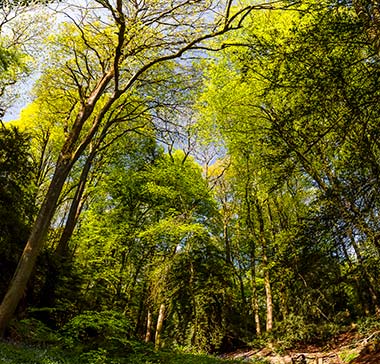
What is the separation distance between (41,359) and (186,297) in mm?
7419

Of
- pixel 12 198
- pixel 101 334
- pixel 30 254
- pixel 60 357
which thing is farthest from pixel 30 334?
pixel 12 198

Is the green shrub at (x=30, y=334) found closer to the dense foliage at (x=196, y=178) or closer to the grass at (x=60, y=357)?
the dense foliage at (x=196, y=178)

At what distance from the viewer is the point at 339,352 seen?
8297 mm

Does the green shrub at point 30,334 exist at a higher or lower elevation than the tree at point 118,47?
lower

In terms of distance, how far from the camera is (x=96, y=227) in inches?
543

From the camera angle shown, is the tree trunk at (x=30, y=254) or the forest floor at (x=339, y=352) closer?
the forest floor at (x=339, y=352)

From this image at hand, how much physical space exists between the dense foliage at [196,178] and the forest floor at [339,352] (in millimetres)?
453

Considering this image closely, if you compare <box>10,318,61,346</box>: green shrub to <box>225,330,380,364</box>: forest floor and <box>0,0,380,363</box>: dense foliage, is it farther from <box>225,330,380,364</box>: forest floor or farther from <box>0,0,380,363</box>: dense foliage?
A: <box>225,330,380,364</box>: forest floor

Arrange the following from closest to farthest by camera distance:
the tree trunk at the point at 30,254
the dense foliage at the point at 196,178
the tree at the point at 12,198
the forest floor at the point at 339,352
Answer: the dense foliage at the point at 196,178
the forest floor at the point at 339,352
the tree trunk at the point at 30,254
the tree at the point at 12,198

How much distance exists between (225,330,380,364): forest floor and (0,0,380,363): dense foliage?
1.49ft

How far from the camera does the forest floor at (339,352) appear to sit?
5.94m

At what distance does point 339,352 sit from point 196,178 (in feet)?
32.5

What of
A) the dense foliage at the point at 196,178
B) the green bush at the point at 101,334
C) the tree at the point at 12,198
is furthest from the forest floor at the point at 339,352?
the tree at the point at 12,198

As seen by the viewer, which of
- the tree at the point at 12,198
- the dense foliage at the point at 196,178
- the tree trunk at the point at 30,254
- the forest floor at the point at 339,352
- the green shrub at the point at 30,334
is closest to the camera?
the dense foliage at the point at 196,178
